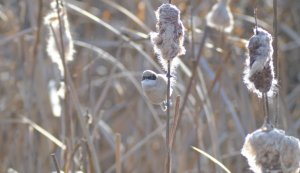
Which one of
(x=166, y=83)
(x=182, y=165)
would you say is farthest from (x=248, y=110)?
(x=166, y=83)

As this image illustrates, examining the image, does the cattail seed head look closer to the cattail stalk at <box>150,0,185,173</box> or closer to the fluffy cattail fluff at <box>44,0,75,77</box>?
the cattail stalk at <box>150,0,185,173</box>

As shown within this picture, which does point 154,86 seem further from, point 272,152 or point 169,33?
point 272,152

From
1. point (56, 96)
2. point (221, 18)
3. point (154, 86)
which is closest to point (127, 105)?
point (56, 96)

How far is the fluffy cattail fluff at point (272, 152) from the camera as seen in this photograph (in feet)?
2.22

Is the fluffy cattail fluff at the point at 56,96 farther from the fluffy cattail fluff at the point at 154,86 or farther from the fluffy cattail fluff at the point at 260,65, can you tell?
the fluffy cattail fluff at the point at 260,65

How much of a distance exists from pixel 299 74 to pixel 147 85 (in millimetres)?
2606

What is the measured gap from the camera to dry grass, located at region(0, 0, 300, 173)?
1.44 metres

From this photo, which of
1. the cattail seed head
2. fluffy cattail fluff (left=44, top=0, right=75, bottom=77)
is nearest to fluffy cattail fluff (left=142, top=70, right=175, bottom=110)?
the cattail seed head

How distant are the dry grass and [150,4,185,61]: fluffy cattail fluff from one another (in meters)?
0.34

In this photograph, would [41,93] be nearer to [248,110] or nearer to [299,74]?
[248,110]

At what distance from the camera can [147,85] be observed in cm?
85

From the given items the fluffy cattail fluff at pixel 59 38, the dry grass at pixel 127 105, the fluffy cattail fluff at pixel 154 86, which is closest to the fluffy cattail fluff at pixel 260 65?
the fluffy cattail fluff at pixel 154 86

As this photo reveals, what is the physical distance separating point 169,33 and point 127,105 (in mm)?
1624

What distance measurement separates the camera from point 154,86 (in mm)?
Answer: 857
